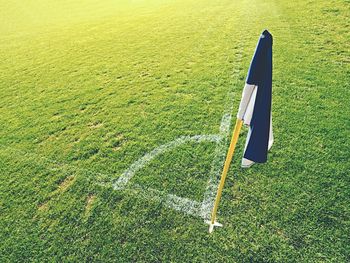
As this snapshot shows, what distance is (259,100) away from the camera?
2938 mm

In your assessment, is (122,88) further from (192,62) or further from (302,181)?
(302,181)

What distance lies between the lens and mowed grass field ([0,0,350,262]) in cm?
373

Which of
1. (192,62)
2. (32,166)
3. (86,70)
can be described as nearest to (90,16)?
(86,70)

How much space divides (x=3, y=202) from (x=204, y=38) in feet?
27.1

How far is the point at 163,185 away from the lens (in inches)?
176

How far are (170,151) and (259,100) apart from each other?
8.09ft

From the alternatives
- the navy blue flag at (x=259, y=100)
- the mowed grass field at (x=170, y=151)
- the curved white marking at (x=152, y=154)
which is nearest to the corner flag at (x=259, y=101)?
the navy blue flag at (x=259, y=100)

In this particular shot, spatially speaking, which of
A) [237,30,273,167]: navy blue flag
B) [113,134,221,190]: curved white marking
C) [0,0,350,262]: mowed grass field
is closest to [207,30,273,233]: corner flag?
[237,30,273,167]: navy blue flag

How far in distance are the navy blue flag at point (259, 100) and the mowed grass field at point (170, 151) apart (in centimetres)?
126

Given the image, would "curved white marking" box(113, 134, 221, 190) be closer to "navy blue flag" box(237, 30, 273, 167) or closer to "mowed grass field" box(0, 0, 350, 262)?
Answer: "mowed grass field" box(0, 0, 350, 262)

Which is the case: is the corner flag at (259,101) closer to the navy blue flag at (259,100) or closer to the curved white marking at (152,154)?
the navy blue flag at (259,100)

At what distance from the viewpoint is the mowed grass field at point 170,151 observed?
12.2ft

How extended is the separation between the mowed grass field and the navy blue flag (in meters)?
1.26

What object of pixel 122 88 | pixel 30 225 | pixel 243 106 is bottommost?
pixel 30 225
